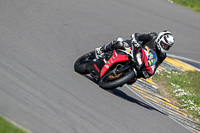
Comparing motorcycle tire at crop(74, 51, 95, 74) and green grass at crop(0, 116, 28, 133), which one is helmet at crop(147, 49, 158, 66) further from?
green grass at crop(0, 116, 28, 133)

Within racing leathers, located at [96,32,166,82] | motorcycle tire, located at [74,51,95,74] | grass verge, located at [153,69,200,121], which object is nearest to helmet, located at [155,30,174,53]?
racing leathers, located at [96,32,166,82]

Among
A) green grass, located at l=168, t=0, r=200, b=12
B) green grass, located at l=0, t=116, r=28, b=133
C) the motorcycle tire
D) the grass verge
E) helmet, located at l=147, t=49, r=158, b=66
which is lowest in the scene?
green grass, located at l=168, t=0, r=200, b=12

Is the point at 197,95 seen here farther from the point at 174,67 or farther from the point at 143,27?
the point at 143,27

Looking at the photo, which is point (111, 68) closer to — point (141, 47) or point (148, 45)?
point (141, 47)

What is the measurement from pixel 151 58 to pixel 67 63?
2.16 meters

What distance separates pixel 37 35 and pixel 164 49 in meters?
3.64

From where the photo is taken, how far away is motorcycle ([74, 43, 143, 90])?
8.01 m

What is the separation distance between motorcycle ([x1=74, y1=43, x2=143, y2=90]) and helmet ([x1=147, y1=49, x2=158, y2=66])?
1.05 ft

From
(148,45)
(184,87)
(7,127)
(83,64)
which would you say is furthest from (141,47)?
(7,127)

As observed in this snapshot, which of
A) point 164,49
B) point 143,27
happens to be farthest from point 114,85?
point 143,27

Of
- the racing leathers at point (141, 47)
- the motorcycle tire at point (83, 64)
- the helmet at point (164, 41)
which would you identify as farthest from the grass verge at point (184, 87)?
the motorcycle tire at point (83, 64)

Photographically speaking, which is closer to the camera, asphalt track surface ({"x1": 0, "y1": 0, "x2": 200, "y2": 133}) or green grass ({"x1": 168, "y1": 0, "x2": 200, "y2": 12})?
asphalt track surface ({"x1": 0, "y1": 0, "x2": 200, "y2": 133})

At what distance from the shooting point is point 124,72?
8219mm

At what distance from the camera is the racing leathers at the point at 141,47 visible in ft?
26.1
